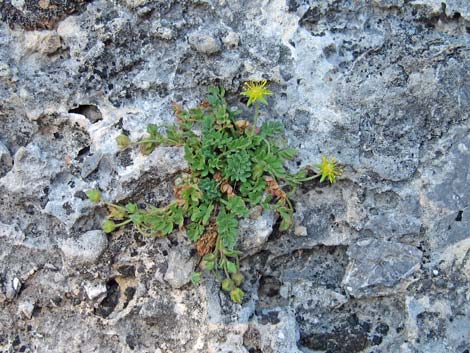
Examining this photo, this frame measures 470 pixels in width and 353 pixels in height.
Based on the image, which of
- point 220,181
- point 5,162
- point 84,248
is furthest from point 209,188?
point 5,162

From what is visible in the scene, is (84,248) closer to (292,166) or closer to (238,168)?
(238,168)

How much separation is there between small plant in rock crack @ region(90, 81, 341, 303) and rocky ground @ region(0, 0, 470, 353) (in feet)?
0.26

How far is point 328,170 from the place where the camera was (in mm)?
3357

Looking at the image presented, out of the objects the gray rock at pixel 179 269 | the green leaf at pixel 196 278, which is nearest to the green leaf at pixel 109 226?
the gray rock at pixel 179 269

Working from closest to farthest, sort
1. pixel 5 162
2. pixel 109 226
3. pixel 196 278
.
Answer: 1. pixel 196 278
2. pixel 109 226
3. pixel 5 162

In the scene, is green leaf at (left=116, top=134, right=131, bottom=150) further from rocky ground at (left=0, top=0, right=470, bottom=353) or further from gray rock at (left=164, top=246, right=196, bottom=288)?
gray rock at (left=164, top=246, right=196, bottom=288)

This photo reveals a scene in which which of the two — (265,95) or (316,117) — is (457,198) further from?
(265,95)

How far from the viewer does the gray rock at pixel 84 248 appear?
11.2ft

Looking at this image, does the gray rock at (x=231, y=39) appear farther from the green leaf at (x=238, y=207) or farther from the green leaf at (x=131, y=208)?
the green leaf at (x=131, y=208)

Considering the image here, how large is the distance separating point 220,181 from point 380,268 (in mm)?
824

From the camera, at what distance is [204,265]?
339cm

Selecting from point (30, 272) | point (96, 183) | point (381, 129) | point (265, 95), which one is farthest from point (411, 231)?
point (30, 272)

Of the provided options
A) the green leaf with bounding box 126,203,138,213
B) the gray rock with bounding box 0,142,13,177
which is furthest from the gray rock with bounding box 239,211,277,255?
the gray rock with bounding box 0,142,13,177

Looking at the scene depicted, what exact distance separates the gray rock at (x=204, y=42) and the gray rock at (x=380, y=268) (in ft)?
3.69
